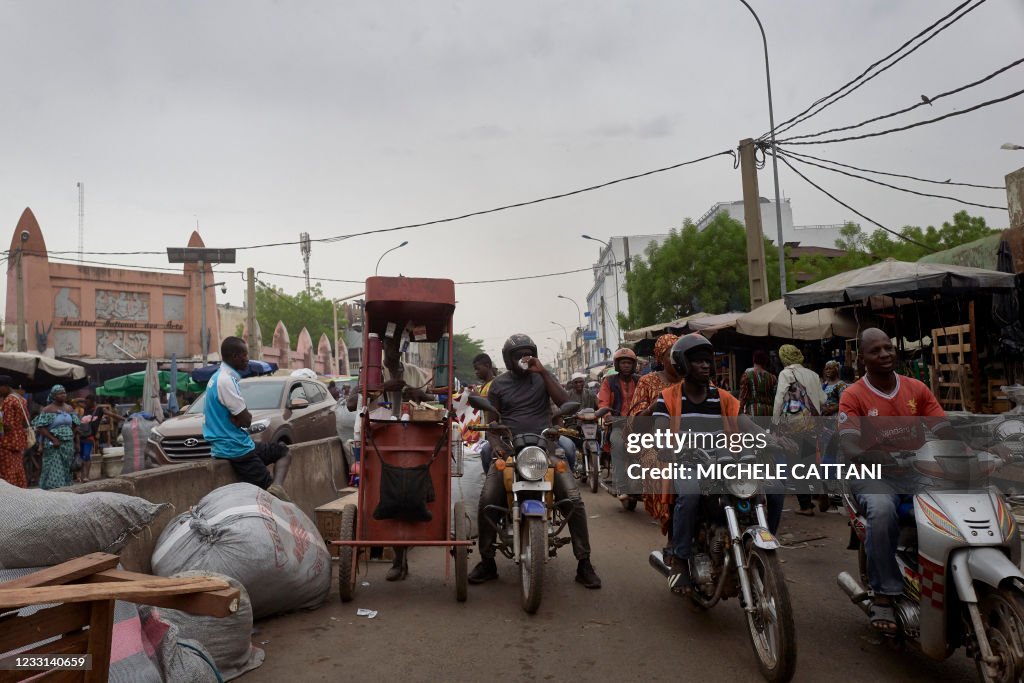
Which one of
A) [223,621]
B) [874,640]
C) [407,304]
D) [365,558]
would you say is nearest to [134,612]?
[223,621]

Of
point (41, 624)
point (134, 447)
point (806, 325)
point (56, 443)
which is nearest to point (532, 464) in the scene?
point (41, 624)

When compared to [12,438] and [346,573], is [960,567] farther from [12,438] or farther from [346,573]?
[12,438]

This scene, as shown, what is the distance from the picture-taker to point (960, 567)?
328 centimetres

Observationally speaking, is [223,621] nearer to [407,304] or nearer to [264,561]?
Answer: [264,561]

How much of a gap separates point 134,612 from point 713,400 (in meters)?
3.41

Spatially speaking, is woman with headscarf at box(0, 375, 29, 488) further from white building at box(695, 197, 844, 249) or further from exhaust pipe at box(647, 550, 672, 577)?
white building at box(695, 197, 844, 249)

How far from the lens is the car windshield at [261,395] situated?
12258 millimetres

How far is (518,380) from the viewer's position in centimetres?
630

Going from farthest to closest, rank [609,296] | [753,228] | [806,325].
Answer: [609,296] < [753,228] < [806,325]

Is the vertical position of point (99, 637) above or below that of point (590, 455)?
above

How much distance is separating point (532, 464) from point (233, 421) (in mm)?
2659

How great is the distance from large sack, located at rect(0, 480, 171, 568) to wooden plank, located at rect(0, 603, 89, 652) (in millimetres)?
1378

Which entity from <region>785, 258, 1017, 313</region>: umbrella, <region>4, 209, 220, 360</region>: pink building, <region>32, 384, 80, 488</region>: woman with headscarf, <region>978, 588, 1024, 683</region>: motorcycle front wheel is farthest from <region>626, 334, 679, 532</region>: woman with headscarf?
<region>4, 209, 220, 360</region>: pink building

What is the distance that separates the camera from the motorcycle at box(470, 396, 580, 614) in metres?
5.09
